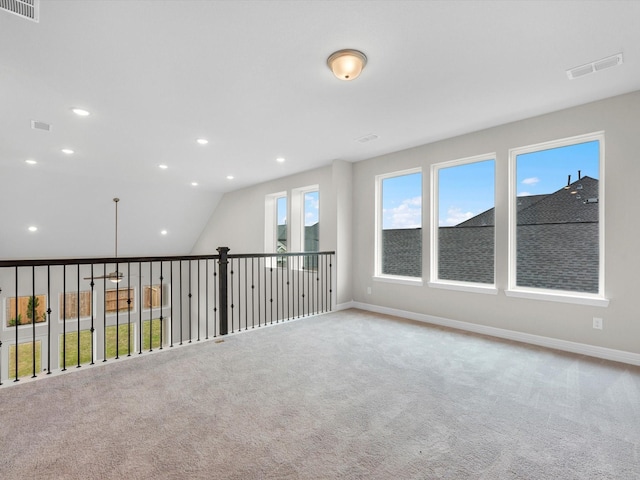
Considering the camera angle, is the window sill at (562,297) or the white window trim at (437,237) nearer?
the window sill at (562,297)

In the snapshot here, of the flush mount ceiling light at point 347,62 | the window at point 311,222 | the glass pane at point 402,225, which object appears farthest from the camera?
the window at point 311,222

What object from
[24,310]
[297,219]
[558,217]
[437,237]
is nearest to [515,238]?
[558,217]

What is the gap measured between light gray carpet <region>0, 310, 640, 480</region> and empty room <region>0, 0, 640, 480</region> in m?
0.02

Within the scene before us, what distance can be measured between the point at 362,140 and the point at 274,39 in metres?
2.36

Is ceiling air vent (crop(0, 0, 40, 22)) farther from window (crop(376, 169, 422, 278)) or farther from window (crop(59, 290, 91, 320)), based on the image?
window (crop(59, 290, 91, 320))

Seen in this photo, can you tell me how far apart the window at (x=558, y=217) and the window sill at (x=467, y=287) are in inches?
8.9

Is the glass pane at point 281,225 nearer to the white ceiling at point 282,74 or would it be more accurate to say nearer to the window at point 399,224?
the white ceiling at point 282,74

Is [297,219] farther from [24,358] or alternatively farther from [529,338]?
[24,358]

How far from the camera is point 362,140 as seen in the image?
14.4 feet

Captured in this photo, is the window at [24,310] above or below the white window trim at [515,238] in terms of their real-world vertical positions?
below

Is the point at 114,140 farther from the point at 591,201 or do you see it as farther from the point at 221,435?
the point at 591,201

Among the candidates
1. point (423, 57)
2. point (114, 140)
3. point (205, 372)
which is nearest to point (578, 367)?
point (423, 57)

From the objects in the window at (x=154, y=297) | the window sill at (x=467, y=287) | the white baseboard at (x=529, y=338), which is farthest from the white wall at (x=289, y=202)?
the window at (x=154, y=297)

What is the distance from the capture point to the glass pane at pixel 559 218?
3342mm
